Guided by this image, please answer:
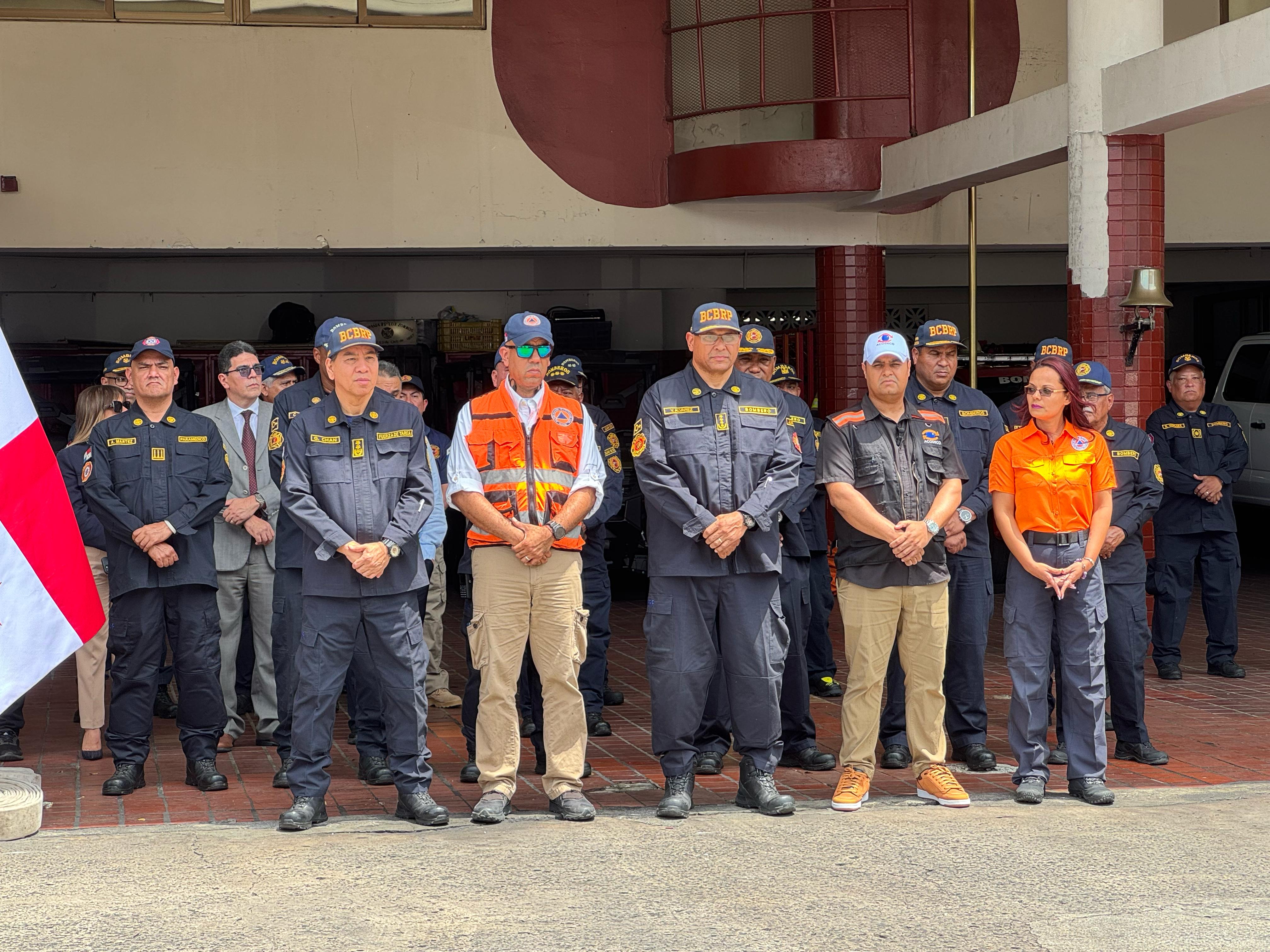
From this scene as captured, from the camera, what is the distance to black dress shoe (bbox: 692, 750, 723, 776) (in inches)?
273

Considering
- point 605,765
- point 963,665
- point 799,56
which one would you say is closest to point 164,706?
point 605,765

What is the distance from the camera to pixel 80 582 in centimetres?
624

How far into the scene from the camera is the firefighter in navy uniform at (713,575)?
620cm

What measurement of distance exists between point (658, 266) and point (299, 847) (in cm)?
1347

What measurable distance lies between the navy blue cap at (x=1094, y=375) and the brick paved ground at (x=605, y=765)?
5.78 feet

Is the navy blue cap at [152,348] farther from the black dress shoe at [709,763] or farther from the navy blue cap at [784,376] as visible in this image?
the navy blue cap at [784,376]

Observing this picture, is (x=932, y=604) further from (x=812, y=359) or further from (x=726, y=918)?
(x=812, y=359)

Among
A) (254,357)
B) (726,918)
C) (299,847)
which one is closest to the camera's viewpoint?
(726,918)

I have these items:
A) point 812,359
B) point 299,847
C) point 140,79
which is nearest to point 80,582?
point 299,847

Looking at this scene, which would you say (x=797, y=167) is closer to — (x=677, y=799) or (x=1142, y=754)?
(x=1142, y=754)

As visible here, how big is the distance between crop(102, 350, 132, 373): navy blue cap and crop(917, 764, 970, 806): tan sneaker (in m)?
4.26

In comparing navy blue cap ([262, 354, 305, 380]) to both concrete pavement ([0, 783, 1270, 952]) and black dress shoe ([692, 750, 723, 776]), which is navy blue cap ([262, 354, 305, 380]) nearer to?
concrete pavement ([0, 783, 1270, 952])

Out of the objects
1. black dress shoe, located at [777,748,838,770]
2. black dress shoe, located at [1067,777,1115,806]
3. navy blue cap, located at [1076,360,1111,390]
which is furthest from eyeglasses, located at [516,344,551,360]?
black dress shoe, located at [1067,777,1115,806]

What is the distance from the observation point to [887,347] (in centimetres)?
643
